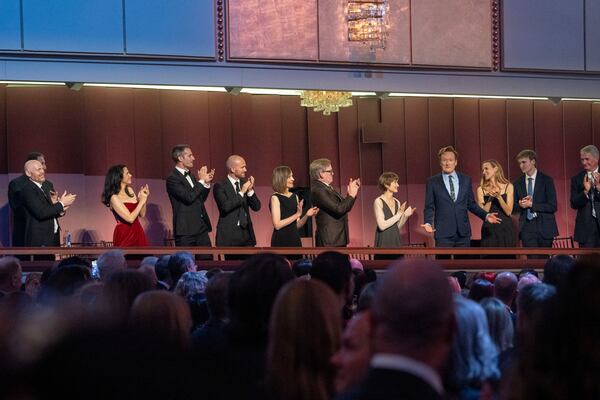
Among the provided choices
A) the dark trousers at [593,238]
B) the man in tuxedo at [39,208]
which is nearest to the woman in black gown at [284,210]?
the man in tuxedo at [39,208]

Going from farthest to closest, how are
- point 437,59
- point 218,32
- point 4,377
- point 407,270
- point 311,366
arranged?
point 437,59, point 218,32, point 311,366, point 407,270, point 4,377

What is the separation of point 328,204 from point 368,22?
9.11 feet

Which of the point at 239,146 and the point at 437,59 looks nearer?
the point at 437,59

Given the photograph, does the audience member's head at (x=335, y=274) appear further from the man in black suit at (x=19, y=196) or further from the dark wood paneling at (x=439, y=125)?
the dark wood paneling at (x=439, y=125)

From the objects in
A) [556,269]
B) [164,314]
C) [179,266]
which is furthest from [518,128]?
[164,314]

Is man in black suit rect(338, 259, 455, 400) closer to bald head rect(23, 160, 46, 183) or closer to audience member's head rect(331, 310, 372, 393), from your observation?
audience member's head rect(331, 310, 372, 393)

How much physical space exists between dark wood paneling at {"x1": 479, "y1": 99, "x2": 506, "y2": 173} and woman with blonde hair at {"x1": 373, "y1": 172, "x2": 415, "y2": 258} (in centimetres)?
458

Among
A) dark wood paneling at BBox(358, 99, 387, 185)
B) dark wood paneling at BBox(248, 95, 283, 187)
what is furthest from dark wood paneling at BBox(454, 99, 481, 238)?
dark wood paneling at BBox(248, 95, 283, 187)

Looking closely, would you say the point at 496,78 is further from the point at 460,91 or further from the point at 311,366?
the point at 311,366

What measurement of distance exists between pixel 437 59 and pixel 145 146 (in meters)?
4.10

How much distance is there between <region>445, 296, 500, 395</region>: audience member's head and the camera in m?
2.90

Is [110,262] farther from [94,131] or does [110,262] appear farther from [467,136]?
[467,136]

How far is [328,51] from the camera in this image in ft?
37.5

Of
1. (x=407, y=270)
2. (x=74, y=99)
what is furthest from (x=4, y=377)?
(x=74, y=99)
